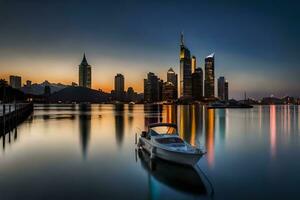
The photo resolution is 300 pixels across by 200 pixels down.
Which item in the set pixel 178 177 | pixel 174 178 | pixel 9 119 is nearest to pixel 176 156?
pixel 178 177

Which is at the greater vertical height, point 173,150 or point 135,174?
point 173,150

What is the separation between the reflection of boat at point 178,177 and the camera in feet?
50.3

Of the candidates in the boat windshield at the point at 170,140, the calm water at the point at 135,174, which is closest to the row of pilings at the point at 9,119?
the calm water at the point at 135,174

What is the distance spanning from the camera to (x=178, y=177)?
1705cm

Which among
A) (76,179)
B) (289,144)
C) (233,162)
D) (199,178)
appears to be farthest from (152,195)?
(289,144)

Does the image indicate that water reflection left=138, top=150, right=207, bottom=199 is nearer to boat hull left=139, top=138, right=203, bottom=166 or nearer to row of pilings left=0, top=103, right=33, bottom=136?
boat hull left=139, top=138, right=203, bottom=166

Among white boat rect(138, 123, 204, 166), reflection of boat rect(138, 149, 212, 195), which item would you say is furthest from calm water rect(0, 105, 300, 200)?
white boat rect(138, 123, 204, 166)

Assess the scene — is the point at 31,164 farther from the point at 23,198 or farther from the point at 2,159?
the point at 23,198

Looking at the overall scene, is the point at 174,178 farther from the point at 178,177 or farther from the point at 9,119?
the point at 9,119

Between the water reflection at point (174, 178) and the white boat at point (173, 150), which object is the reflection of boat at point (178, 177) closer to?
the water reflection at point (174, 178)

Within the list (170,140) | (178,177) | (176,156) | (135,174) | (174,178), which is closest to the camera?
(174,178)

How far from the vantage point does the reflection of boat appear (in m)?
15.3

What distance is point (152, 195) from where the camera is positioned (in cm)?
1466

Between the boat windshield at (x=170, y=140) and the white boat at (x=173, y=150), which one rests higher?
the boat windshield at (x=170, y=140)
